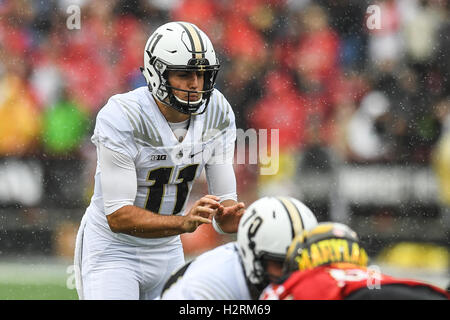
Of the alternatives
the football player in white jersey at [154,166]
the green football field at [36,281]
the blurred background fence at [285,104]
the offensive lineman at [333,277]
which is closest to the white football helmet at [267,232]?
the offensive lineman at [333,277]

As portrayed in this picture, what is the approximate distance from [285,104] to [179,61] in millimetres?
4185

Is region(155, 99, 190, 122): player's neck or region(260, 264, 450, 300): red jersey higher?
region(155, 99, 190, 122): player's neck

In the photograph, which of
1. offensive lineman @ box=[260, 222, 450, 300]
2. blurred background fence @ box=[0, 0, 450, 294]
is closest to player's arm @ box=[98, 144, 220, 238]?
offensive lineman @ box=[260, 222, 450, 300]

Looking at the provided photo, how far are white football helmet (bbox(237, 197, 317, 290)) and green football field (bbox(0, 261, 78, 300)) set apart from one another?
3483mm

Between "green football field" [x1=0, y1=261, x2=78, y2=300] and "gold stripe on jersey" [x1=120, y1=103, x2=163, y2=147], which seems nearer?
"gold stripe on jersey" [x1=120, y1=103, x2=163, y2=147]

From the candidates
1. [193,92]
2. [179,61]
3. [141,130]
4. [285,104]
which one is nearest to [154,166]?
[141,130]

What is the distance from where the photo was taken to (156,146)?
4.18 metres

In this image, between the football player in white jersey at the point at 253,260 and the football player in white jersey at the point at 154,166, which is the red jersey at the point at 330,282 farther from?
the football player in white jersey at the point at 154,166

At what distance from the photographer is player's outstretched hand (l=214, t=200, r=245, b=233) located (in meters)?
3.88

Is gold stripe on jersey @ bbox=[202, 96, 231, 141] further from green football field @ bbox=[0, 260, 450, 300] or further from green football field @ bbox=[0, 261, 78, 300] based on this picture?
green football field @ bbox=[0, 260, 450, 300]

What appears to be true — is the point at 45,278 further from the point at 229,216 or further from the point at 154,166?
the point at 229,216

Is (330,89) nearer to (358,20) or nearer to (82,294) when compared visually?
(358,20)
